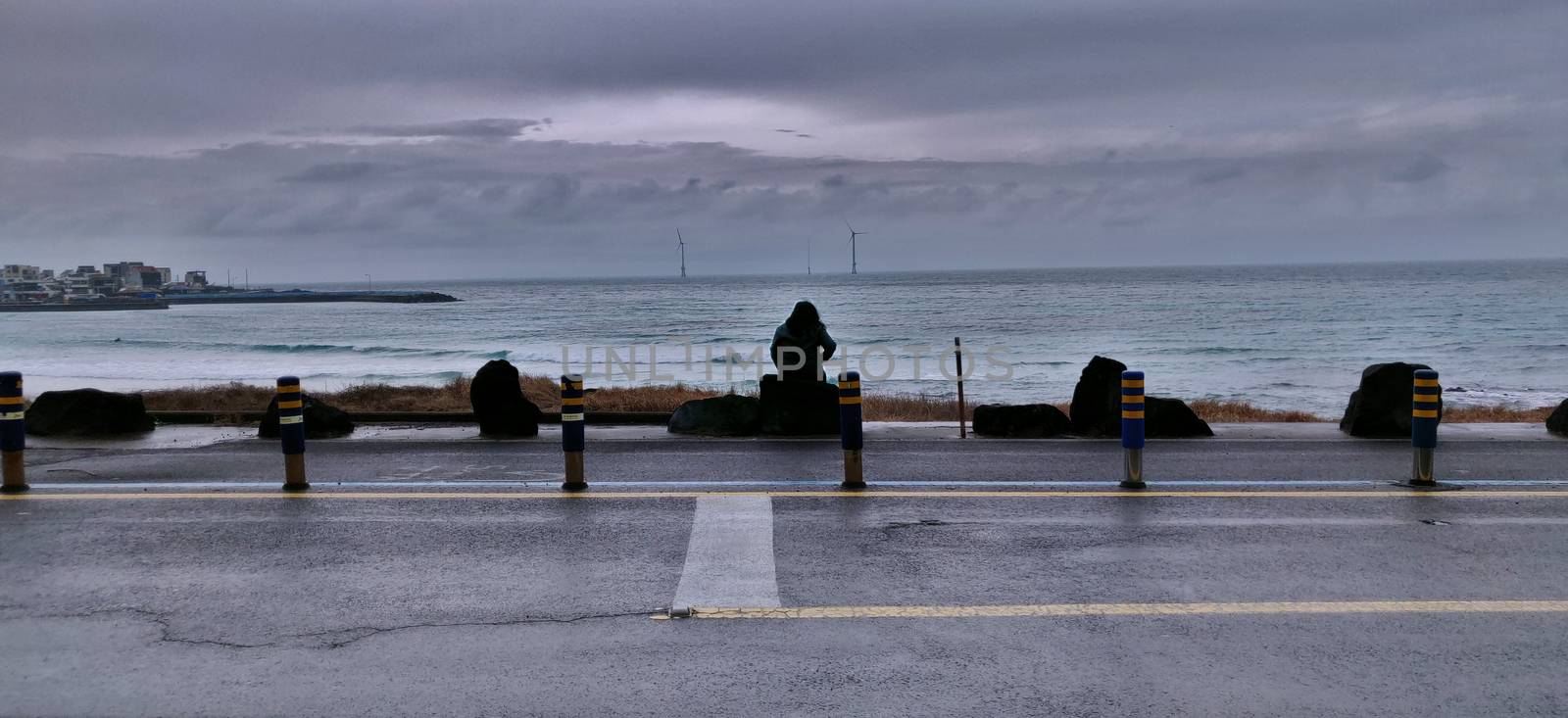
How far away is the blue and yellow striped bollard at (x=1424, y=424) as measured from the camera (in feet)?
31.1

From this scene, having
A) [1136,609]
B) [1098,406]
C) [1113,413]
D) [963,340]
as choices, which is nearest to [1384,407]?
[1113,413]

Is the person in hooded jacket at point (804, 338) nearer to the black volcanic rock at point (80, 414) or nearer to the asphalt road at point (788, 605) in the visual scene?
the asphalt road at point (788, 605)

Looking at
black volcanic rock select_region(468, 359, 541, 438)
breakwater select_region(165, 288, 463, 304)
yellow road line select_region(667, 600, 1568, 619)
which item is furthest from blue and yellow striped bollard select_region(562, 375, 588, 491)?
breakwater select_region(165, 288, 463, 304)

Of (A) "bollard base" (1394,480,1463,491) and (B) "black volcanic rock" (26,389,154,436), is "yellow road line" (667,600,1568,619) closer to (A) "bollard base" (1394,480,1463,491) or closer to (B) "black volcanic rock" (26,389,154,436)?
(A) "bollard base" (1394,480,1463,491)

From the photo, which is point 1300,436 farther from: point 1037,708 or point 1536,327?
point 1536,327

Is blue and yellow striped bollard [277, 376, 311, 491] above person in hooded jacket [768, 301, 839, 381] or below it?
below

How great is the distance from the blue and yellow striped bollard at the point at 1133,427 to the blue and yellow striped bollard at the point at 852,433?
89.5 inches

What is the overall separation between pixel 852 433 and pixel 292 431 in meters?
4.80

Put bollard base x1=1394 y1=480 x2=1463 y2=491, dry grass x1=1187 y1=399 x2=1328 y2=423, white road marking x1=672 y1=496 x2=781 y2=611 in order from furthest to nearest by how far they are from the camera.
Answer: dry grass x1=1187 y1=399 x2=1328 y2=423
bollard base x1=1394 y1=480 x2=1463 y2=491
white road marking x1=672 y1=496 x2=781 y2=611

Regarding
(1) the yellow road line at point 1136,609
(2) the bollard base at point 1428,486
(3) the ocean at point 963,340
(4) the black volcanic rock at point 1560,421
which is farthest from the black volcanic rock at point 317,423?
(4) the black volcanic rock at point 1560,421

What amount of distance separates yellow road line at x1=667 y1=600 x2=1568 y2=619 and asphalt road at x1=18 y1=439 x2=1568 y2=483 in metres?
4.13

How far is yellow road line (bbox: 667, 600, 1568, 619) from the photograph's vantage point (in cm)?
593

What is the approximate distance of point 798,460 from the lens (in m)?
11.5

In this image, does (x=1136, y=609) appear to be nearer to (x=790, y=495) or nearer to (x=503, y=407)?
(x=790, y=495)
